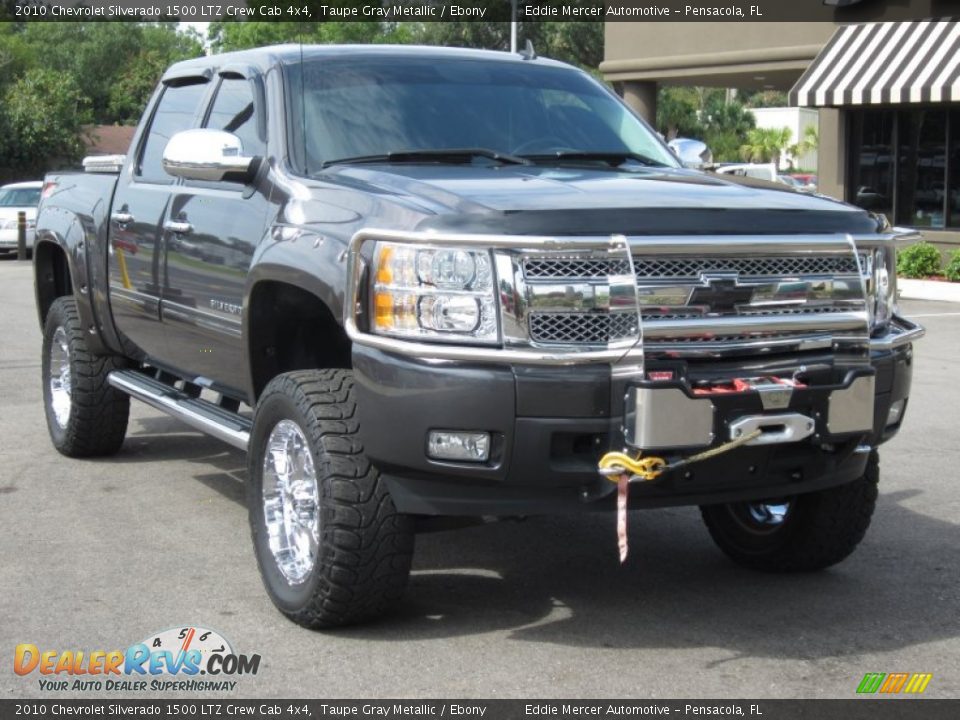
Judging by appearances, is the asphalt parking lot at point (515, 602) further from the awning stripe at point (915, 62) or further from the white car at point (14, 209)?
the white car at point (14, 209)

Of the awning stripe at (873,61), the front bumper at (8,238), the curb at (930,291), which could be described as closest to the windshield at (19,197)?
the front bumper at (8,238)

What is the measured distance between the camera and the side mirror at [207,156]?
544 cm

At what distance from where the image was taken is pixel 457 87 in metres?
5.97

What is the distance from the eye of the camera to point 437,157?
5.54m

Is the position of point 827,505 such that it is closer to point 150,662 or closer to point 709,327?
point 709,327

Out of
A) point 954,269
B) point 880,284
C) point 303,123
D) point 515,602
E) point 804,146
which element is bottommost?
point 954,269

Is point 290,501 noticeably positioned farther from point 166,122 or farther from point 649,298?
point 166,122

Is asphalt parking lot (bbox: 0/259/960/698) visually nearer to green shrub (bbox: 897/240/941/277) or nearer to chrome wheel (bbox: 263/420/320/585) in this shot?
chrome wheel (bbox: 263/420/320/585)

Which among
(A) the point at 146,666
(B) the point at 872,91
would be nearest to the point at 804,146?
(B) the point at 872,91

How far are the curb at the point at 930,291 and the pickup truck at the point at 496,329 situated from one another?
43.4ft

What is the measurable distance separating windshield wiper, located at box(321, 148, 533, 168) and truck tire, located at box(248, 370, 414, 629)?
39.2 inches

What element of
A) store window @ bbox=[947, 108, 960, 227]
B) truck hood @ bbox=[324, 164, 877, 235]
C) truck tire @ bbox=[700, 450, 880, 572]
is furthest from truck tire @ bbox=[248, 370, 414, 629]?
store window @ bbox=[947, 108, 960, 227]

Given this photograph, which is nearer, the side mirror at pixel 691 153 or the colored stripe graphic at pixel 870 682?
the colored stripe graphic at pixel 870 682

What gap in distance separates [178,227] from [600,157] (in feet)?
5.97
